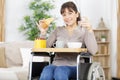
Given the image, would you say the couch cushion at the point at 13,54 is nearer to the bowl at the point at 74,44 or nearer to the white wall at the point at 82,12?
the white wall at the point at 82,12

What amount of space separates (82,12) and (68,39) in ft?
12.2

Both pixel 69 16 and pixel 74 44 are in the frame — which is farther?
pixel 69 16

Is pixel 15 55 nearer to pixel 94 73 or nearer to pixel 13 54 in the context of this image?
pixel 13 54

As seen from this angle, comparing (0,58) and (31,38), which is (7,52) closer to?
(0,58)

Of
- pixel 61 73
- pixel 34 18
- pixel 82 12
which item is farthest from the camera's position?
pixel 82 12

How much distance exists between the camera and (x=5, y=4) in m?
5.90

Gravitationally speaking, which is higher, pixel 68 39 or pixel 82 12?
pixel 82 12

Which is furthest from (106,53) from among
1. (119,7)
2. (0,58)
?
(0,58)

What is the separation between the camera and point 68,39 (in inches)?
110

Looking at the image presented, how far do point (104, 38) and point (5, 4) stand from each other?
2210 millimetres

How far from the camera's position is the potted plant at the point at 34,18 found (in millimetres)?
5805

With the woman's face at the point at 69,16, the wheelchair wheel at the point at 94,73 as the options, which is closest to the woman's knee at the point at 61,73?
the wheelchair wheel at the point at 94,73

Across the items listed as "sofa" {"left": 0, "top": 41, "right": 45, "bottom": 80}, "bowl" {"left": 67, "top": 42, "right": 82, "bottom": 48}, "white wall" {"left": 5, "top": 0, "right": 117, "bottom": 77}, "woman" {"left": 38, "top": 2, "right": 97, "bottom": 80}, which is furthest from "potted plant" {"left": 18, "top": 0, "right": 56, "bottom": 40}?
"bowl" {"left": 67, "top": 42, "right": 82, "bottom": 48}

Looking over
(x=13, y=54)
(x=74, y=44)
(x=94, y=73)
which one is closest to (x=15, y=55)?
(x=13, y=54)
